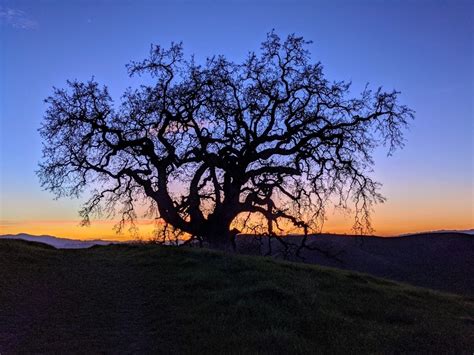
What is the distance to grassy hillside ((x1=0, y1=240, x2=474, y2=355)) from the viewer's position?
9.60 meters

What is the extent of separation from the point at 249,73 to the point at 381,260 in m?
15.5

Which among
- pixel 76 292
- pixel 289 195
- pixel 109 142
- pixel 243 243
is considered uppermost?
pixel 109 142

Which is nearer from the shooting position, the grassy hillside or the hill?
the grassy hillside

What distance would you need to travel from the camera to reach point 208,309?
11.6 m

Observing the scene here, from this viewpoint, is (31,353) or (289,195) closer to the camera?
(31,353)

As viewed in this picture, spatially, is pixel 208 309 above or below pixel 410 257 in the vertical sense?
below

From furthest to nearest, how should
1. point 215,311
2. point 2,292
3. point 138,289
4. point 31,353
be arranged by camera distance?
point 138,289 < point 2,292 < point 215,311 < point 31,353

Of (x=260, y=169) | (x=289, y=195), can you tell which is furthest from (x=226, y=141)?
(x=289, y=195)

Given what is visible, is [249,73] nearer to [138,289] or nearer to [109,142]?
[109,142]

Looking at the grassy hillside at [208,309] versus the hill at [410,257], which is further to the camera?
the hill at [410,257]

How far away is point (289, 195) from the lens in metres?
25.2

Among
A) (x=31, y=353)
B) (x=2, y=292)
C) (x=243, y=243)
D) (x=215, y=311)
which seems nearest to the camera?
(x=31, y=353)

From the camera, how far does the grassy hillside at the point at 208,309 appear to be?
31.5 feet

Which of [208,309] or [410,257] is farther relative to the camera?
[410,257]
